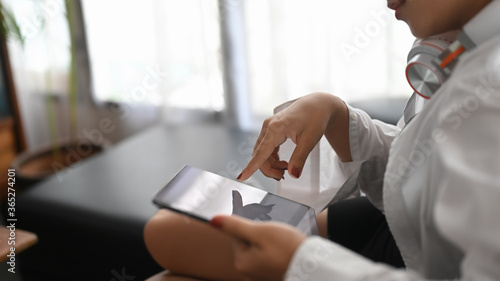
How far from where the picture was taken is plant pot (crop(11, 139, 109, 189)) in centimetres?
204

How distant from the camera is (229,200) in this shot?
785 mm

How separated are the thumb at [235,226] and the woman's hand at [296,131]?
0.67 ft

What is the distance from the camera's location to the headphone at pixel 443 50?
0.66m

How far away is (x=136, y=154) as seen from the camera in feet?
5.71

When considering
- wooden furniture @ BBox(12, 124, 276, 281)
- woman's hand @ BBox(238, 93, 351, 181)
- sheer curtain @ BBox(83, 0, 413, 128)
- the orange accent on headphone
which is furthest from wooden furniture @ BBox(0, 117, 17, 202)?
the orange accent on headphone

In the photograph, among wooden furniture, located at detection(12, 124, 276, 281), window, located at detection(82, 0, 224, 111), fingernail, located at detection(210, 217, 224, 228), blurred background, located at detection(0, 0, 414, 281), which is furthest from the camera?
window, located at detection(82, 0, 224, 111)

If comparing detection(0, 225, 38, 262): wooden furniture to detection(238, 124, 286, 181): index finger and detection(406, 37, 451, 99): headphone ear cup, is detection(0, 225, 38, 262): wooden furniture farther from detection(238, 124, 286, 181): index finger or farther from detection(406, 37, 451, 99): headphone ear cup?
detection(406, 37, 451, 99): headphone ear cup

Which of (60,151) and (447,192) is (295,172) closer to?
(447,192)

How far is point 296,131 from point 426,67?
220 mm

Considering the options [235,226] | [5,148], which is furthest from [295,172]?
[5,148]

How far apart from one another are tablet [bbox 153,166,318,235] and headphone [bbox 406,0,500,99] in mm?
258

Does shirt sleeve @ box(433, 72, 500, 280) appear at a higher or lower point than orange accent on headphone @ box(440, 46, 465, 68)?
lower

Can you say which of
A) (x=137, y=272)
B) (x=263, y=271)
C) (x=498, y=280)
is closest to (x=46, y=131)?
(x=137, y=272)

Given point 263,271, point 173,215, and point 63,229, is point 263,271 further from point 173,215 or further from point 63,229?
point 63,229
